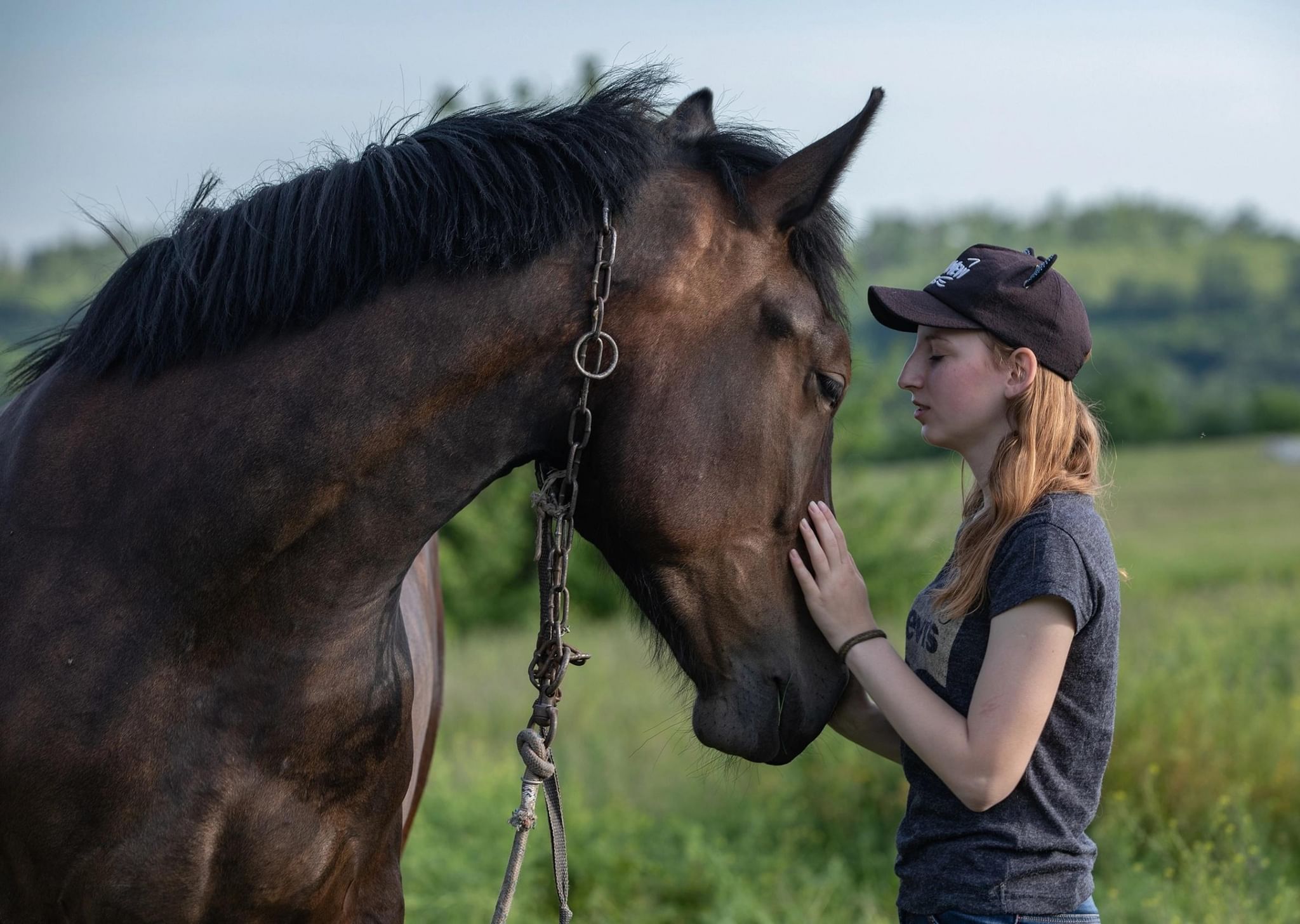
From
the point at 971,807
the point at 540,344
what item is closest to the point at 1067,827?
the point at 971,807

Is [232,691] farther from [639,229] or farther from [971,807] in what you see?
[971,807]

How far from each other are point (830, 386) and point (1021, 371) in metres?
0.37

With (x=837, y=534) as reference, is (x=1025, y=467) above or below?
above

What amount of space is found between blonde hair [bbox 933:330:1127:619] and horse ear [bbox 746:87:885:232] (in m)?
0.43

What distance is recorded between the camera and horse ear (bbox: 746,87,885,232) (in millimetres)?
2064

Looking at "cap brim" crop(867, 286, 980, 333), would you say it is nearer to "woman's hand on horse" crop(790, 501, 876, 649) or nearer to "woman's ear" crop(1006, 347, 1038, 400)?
"woman's ear" crop(1006, 347, 1038, 400)

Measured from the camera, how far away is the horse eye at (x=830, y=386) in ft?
7.28

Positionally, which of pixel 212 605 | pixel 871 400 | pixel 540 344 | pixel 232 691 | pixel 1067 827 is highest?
pixel 871 400

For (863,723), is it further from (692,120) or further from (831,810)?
(831,810)

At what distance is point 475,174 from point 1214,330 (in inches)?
2729

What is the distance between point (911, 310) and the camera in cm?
223

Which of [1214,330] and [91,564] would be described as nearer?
[91,564]

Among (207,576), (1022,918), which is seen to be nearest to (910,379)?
(1022,918)

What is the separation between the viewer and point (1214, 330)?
63.0 metres
